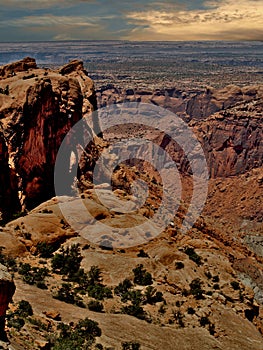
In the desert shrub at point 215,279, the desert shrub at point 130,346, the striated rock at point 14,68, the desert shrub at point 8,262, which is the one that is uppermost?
the striated rock at point 14,68

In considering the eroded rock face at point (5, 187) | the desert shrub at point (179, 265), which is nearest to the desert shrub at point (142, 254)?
the desert shrub at point (179, 265)

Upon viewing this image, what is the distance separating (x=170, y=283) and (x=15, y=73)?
96.3ft

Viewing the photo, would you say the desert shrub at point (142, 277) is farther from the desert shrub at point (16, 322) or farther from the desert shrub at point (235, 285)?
the desert shrub at point (16, 322)

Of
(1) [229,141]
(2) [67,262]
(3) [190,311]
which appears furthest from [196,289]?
(1) [229,141]

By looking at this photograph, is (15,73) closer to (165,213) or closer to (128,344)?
(165,213)

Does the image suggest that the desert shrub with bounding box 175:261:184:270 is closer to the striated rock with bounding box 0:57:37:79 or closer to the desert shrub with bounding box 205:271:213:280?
the desert shrub with bounding box 205:271:213:280

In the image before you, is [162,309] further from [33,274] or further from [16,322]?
[16,322]

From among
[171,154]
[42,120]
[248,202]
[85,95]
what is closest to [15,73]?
[85,95]

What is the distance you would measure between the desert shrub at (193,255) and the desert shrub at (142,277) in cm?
486

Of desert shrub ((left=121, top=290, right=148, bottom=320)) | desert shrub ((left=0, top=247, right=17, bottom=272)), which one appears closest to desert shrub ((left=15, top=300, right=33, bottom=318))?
desert shrub ((left=121, top=290, right=148, bottom=320))

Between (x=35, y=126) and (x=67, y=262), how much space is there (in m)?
13.9

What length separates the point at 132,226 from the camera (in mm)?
39000

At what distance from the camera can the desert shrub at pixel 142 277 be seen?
108 feet

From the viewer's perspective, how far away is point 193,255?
37688 millimetres
